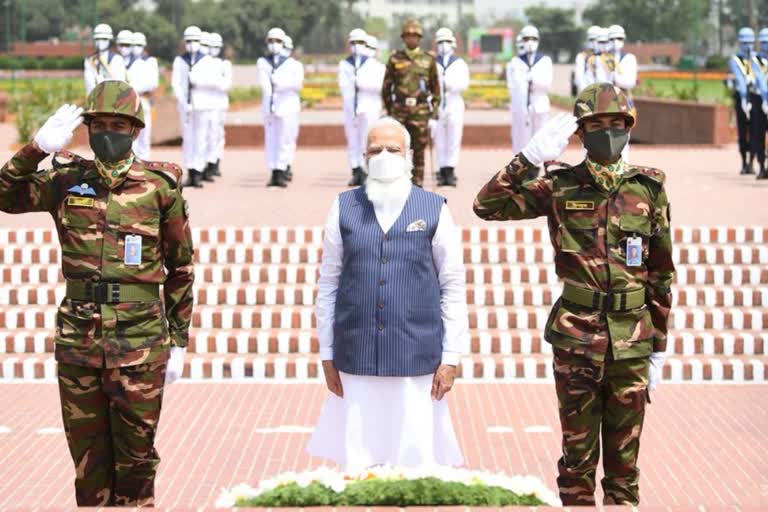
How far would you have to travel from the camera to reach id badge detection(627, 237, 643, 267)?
5.53 metres

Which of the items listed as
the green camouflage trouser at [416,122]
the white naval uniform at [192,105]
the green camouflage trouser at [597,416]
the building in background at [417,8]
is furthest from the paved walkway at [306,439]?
the building in background at [417,8]

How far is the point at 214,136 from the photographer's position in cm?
1781

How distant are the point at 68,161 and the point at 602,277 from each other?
A: 2.16m

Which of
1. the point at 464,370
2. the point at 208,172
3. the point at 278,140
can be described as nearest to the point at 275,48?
the point at 278,140

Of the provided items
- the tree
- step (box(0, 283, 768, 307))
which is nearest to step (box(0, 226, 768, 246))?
step (box(0, 283, 768, 307))

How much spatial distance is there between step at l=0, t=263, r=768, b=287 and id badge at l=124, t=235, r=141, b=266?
20.0 feet

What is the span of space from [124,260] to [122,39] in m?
11.0

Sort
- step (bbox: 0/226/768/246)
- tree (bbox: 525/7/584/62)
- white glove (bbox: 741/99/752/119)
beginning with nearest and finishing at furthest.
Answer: step (bbox: 0/226/768/246)
white glove (bbox: 741/99/752/119)
tree (bbox: 525/7/584/62)

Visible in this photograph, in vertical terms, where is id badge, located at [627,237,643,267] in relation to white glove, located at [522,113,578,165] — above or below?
below

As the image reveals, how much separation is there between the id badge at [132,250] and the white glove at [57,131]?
0.43 metres

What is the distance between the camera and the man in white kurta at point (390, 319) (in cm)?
543

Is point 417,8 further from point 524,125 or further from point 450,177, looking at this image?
point 450,177

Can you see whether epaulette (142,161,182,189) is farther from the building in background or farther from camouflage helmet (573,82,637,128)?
the building in background

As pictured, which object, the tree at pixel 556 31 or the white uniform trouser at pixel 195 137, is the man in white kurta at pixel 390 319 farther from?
the tree at pixel 556 31
